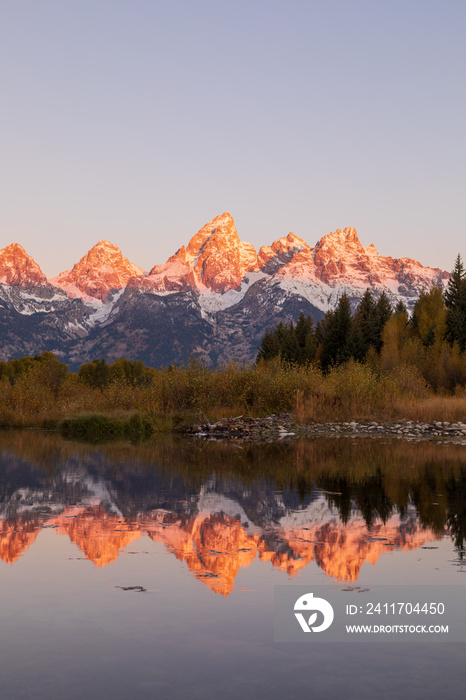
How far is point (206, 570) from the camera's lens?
9.40 meters

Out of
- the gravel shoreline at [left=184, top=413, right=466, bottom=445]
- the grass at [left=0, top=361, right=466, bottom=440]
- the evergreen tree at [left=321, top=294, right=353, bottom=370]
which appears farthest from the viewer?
the evergreen tree at [left=321, top=294, right=353, bottom=370]

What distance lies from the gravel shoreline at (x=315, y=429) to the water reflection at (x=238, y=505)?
8727mm

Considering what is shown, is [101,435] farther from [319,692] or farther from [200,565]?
[319,692]

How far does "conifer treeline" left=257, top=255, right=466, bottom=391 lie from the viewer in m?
64.5

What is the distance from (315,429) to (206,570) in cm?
2731

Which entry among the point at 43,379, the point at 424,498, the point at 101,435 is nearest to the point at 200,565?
the point at 424,498

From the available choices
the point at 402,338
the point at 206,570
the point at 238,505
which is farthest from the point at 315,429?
the point at 402,338

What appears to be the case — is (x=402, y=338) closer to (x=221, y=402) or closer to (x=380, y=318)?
(x=380, y=318)

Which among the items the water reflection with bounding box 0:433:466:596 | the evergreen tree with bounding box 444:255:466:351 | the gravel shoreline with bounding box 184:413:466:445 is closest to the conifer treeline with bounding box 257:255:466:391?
the evergreen tree with bounding box 444:255:466:351

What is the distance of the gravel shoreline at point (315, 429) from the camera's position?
34.4 meters

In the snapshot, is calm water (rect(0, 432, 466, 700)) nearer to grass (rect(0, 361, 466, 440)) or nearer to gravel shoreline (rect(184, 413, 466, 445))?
gravel shoreline (rect(184, 413, 466, 445))

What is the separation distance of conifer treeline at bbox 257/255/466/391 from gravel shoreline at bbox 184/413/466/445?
16.8 meters

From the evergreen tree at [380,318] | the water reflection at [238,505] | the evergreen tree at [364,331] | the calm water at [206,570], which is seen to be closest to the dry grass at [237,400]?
the water reflection at [238,505]

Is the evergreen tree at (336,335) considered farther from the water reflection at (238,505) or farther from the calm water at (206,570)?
the calm water at (206,570)
